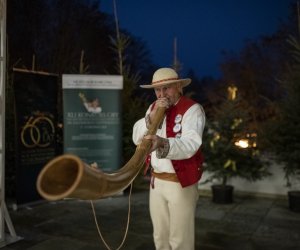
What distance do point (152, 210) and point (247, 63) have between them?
43.5 ft

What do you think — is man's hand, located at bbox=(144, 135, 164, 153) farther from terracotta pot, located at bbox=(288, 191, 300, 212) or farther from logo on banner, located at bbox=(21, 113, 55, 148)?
terracotta pot, located at bbox=(288, 191, 300, 212)

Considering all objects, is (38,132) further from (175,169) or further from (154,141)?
(154,141)

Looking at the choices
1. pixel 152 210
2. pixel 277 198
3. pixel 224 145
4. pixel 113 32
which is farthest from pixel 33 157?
pixel 113 32

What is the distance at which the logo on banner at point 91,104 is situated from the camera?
19.4 ft

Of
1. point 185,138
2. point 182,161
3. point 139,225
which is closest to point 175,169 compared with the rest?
point 182,161

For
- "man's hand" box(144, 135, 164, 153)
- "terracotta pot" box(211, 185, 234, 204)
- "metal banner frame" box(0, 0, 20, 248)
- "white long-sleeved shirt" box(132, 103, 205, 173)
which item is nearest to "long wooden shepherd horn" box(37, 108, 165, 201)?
"man's hand" box(144, 135, 164, 153)

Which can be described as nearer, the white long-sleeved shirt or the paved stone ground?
the white long-sleeved shirt

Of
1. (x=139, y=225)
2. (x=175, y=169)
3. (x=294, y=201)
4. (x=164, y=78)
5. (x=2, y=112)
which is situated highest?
(x=164, y=78)

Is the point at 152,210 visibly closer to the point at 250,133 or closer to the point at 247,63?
the point at 250,133

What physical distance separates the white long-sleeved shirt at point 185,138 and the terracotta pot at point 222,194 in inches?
139

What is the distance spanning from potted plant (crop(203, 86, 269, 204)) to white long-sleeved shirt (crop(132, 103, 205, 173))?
11.2 ft

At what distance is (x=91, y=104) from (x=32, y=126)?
1.00m

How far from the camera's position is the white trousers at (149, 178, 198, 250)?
2.53 m

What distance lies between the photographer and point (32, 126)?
5543 mm
